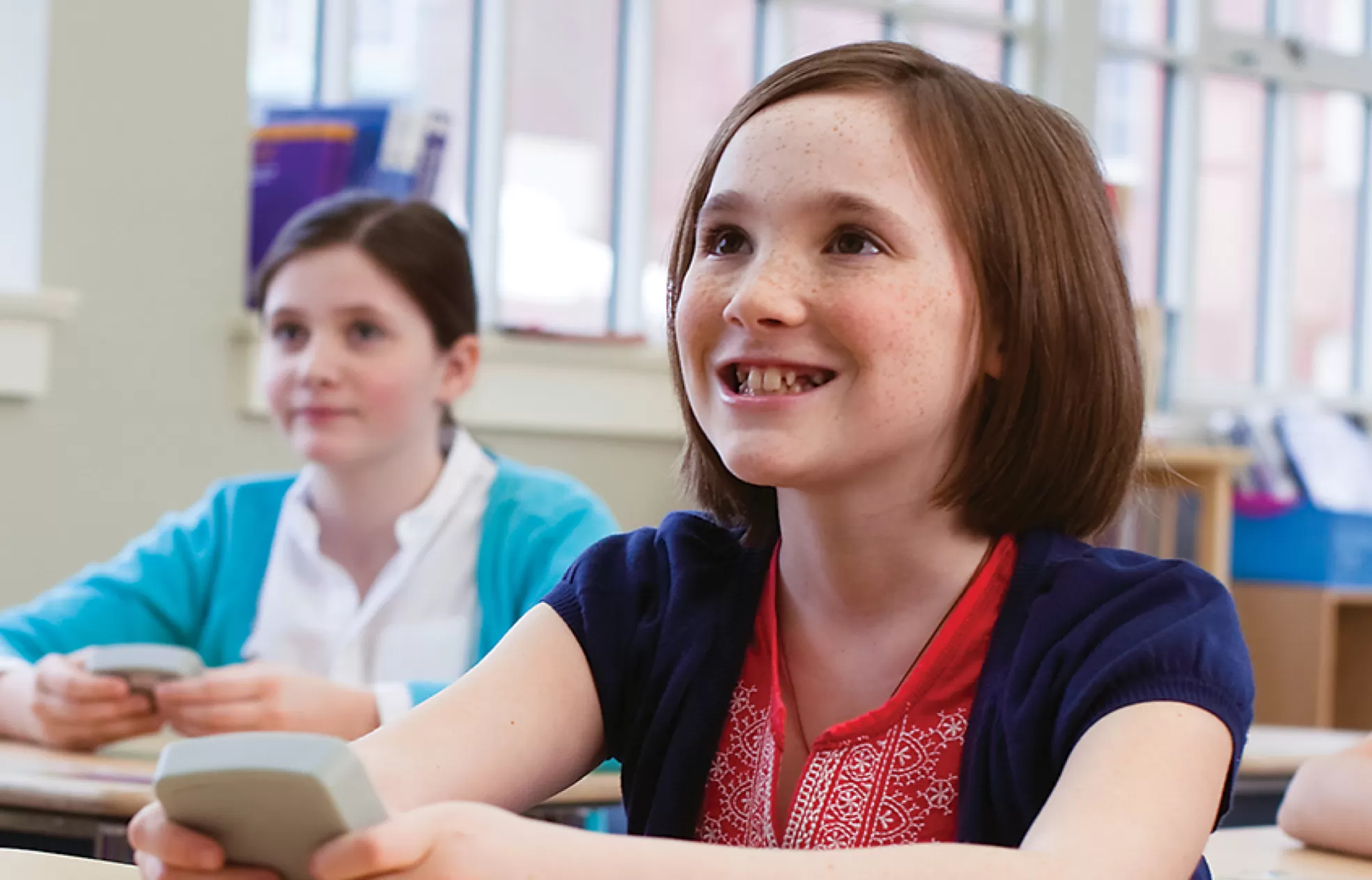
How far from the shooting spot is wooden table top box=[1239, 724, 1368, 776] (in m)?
1.86

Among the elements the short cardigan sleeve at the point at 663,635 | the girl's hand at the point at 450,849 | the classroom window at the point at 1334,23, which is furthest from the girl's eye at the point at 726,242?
the classroom window at the point at 1334,23

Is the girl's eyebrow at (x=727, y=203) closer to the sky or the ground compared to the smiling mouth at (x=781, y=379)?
closer to the sky

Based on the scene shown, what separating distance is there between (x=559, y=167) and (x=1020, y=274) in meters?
2.98

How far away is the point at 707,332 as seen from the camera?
1.10 m

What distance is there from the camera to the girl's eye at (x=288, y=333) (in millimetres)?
2369

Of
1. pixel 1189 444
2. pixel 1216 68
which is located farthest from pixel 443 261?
pixel 1216 68

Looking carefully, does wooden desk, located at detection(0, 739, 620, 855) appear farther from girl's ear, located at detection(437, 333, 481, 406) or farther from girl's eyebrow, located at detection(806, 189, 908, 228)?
girl's ear, located at detection(437, 333, 481, 406)

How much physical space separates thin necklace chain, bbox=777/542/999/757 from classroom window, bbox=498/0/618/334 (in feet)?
8.82

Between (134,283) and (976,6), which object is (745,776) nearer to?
(134,283)

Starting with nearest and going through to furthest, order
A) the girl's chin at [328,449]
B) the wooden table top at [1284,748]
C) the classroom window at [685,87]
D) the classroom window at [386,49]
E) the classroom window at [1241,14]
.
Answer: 1. the wooden table top at [1284,748]
2. the girl's chin at [328,449]
3. the classroom window at [386,49]
4. the classroom window at [685,87]
5. the classroom window at [1241,14]

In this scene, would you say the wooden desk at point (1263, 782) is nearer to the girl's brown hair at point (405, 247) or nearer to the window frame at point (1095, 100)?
the girl's brown hair at point (405, 247)

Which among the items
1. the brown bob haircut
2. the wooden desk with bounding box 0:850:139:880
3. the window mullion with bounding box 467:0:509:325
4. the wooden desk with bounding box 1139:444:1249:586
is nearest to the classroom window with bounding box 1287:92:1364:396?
the wooden desk with bounding box 1139:444:1249:586

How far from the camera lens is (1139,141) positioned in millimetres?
5023

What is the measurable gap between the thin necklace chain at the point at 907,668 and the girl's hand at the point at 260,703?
694mm
